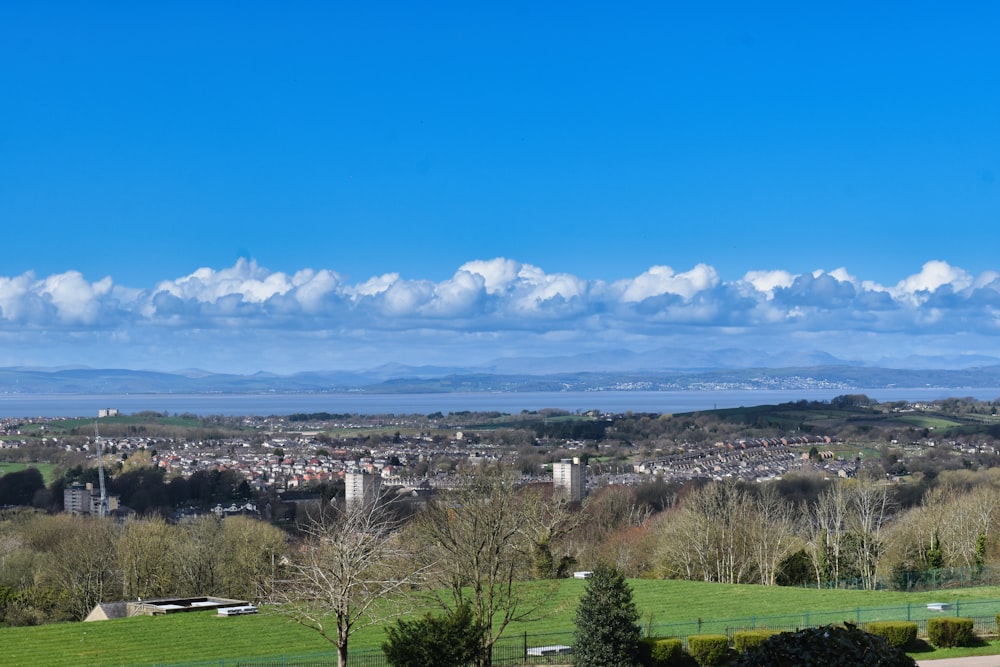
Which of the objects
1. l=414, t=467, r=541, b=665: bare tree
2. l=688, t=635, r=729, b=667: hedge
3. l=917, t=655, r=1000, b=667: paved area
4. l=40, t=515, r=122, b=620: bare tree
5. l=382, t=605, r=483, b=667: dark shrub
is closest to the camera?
l=382, t=605, r=483, b=667: dark shrub

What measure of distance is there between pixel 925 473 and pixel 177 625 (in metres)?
83.6

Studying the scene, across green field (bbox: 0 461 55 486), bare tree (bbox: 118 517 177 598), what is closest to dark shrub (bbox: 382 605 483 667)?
bare tree (bbox: 118 517 177 598)

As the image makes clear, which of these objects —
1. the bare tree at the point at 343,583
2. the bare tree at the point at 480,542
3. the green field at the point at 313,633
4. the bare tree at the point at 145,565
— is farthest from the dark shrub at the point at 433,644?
the bare tree at the point at 145,565

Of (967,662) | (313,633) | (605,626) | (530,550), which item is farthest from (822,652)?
(530,550)

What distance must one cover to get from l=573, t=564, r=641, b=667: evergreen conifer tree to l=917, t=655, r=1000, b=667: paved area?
26.0 ft

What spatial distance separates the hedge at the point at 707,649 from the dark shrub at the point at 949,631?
21.2ft

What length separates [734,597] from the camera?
36438 millimetres

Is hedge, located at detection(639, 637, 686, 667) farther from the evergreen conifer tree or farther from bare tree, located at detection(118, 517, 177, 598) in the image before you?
bare tree, located at detection(118, 517, 177, 598)

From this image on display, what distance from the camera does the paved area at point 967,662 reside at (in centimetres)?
2564

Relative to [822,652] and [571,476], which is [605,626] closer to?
[822,652]

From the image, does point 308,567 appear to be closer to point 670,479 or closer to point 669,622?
point 669,622

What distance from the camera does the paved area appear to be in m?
25.6

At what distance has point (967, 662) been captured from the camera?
85.8 ft

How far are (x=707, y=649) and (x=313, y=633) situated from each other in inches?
462
